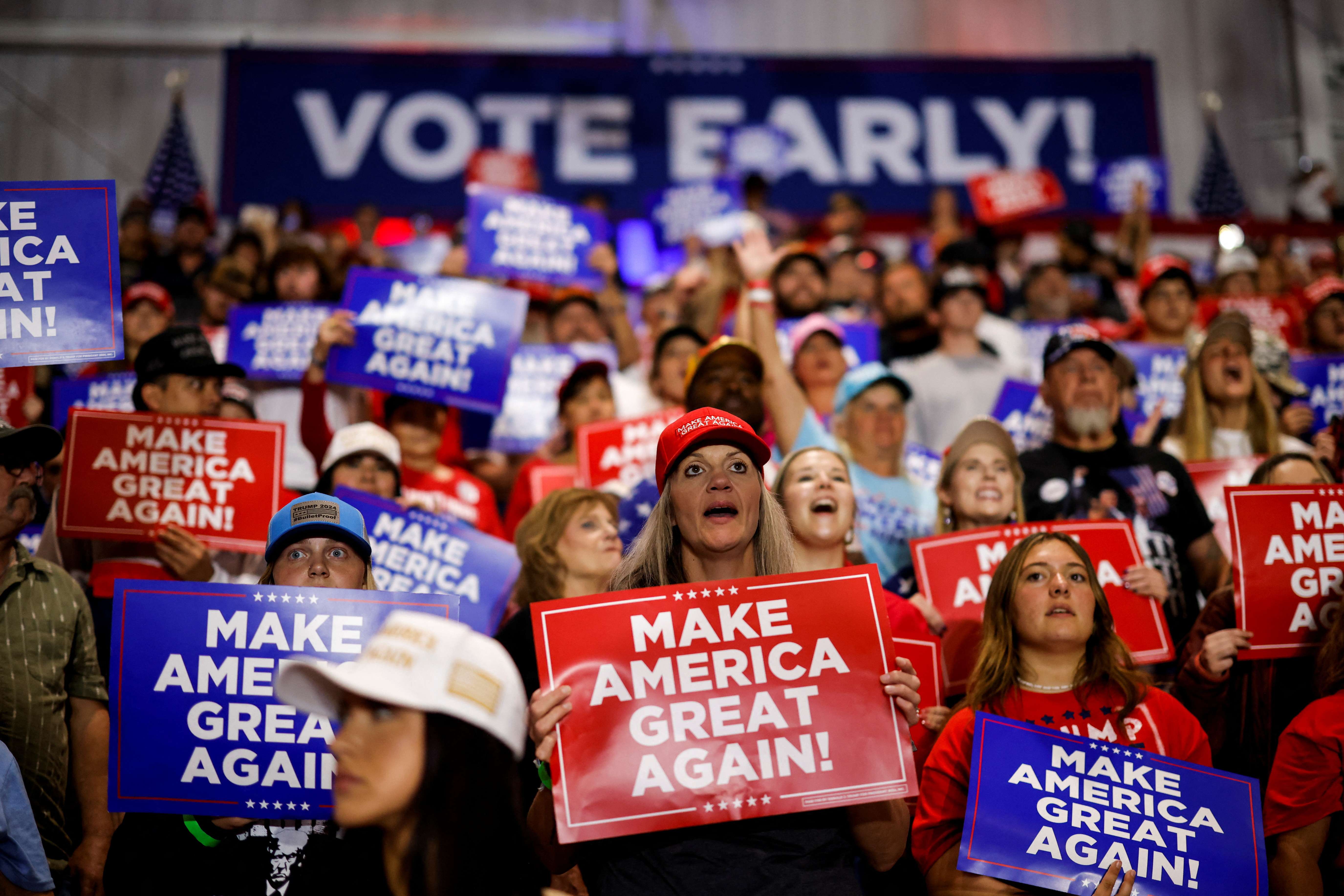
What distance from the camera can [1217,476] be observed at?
5.96 m

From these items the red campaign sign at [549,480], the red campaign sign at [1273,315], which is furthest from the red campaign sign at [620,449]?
the red campaign sign at [1273,315]

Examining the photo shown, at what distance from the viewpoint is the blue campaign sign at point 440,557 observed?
17.7 feet

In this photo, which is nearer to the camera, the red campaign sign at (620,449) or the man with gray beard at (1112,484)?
the man with gray beard at (1112,484)

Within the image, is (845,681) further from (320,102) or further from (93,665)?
(320,102)

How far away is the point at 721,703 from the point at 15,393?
237 inches

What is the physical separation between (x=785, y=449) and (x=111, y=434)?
3083mm

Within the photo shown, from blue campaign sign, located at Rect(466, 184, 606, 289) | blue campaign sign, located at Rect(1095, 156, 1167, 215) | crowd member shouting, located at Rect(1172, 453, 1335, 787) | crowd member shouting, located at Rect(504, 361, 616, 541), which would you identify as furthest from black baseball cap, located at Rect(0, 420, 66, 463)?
blue campaign sign, located at Rect(1095, 156, 1167, 215)


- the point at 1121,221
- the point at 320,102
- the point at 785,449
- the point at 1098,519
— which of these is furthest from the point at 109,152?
the point at 1098,519

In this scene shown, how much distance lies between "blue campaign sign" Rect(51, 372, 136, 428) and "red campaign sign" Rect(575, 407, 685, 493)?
106 inches

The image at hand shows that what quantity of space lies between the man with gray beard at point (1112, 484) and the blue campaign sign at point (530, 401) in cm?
356

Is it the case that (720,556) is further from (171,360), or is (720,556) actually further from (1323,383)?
(1323,383)

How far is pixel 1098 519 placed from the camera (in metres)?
5.05

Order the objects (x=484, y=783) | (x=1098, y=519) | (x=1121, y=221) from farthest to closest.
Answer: (x=1121, y=221)
(x=1098, y=519)
(x=484, y=783)

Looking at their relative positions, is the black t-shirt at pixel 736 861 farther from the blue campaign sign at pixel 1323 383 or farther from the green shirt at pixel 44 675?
the blue campaign sign at pixel 1323 383
